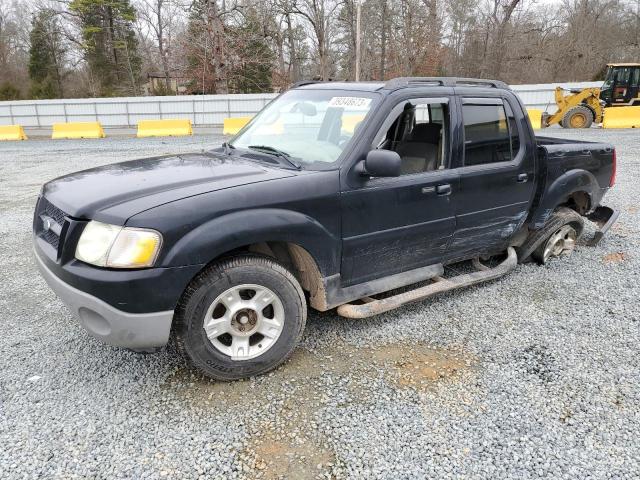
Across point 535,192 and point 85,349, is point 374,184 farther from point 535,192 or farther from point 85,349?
point 85,349

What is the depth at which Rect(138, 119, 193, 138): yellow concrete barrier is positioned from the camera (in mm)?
19516

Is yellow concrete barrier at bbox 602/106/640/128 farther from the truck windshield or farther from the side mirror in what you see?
the side mirror

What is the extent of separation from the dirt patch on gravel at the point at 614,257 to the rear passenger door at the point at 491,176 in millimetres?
1499

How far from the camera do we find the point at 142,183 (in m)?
2.89

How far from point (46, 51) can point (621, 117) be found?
144 feet

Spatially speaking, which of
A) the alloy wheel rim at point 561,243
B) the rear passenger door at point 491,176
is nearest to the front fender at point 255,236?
the rear passenger door at point 491,176

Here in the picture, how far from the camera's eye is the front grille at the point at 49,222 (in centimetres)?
277

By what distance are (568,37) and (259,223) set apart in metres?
45.0

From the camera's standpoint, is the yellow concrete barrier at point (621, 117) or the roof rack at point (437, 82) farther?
the yellow concrete barrier at point (621, 117)

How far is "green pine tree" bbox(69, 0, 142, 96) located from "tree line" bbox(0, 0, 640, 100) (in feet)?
0.30

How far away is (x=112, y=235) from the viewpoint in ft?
8.20

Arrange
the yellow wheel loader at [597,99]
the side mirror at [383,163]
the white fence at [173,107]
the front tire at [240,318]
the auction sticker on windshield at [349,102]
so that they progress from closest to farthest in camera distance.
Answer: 1. the front tire at [240,318]
2. the side mirror at [383,163]
3. the auction sticker on windshield at [349,102]
4. the yellow wheel loader at [597,99]
5. the white fence at [173,107]

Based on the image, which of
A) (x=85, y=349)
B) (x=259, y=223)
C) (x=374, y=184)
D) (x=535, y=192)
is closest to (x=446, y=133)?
(x=374, y=184)

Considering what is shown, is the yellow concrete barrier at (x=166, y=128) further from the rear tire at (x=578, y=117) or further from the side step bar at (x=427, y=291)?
the side step bar at (x=427, y=291)
